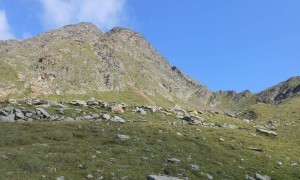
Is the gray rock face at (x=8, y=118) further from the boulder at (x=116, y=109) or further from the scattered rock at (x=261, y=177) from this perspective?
the scattered rock at (x=261, y=177)

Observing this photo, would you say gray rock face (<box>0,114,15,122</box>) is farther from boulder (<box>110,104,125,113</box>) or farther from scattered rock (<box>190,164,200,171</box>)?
scattered rock (<box>190,164,200,171</box>)

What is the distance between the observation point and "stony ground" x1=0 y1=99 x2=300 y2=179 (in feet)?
92.4

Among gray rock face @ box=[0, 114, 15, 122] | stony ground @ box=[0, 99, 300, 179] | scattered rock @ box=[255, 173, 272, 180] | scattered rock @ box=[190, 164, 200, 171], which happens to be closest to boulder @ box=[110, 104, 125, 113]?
stony ground @ box=[0, 99, 300, 179]

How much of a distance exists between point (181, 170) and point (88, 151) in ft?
27.6

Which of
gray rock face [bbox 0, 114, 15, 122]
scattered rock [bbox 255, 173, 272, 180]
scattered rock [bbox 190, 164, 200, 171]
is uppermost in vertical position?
gray rock face [bbox 0, 114, 15, 122]

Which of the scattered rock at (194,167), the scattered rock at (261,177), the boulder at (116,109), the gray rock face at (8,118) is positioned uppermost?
the boulder at (116,109)

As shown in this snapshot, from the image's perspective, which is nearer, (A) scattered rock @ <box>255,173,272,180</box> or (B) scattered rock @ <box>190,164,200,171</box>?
(B) scattered rock @ <box>190,164,200,171</box>

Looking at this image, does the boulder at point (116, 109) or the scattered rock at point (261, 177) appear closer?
the scattered rock at point (261, 177)

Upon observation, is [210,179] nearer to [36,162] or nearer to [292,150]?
[36,162]

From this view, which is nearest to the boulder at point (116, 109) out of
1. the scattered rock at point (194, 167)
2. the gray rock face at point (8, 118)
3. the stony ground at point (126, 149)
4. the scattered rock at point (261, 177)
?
the stony ground at point (126, 149)

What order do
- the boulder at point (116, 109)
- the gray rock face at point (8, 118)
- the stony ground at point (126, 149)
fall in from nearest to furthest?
the stony ground at point (126, 149) < the gray rock face at point (8, 118) < the boulder at point (116, 109)

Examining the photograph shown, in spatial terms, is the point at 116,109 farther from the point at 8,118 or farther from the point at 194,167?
the point at 194,167

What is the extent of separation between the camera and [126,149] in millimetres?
34094

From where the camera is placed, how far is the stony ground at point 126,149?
28.2 metres
